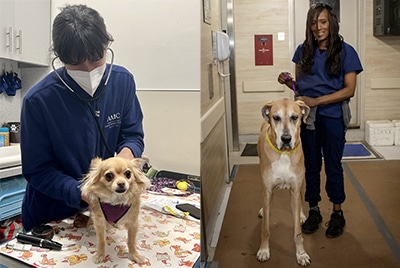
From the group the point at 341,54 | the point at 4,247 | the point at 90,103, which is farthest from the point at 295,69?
the point at 4,247

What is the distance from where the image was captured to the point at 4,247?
3.34 feet

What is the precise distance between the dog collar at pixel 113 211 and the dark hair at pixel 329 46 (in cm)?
93

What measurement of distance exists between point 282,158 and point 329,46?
0.48 m

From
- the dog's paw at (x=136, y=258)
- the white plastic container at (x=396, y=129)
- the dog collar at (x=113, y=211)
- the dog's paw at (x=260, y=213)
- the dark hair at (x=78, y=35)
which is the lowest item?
the dog's paw at (x=260, y=213)

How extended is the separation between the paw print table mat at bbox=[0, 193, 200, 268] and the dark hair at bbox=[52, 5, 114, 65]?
1.27 ft

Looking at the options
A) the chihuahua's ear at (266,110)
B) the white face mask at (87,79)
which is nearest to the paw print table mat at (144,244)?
the white face mask at (87,79)

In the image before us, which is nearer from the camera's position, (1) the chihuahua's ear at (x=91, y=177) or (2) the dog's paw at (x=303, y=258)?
(1) the chihuahua's ear at (x=91, y=177)

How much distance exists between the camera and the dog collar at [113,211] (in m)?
0.95

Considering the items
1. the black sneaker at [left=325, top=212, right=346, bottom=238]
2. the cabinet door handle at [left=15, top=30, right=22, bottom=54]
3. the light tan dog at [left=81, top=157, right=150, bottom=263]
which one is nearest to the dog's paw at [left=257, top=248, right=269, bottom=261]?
the black sneaker at [left=325, top=212, right=346, bottom=238]

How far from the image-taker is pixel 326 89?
153cm

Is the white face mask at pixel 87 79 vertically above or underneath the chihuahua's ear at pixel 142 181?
above

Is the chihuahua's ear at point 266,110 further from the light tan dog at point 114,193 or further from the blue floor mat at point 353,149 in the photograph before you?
the light tan dog at point 114,193

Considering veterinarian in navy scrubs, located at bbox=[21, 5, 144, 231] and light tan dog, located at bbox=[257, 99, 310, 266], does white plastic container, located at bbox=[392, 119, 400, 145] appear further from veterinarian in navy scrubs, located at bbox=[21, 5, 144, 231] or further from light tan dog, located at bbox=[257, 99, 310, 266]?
veterinarian in navy scrubs, located at bbox=[21, 5, 144, 231]

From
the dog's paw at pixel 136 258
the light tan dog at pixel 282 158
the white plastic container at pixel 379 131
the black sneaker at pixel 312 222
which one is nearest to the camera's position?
the dog's paw at pixel 136 258
